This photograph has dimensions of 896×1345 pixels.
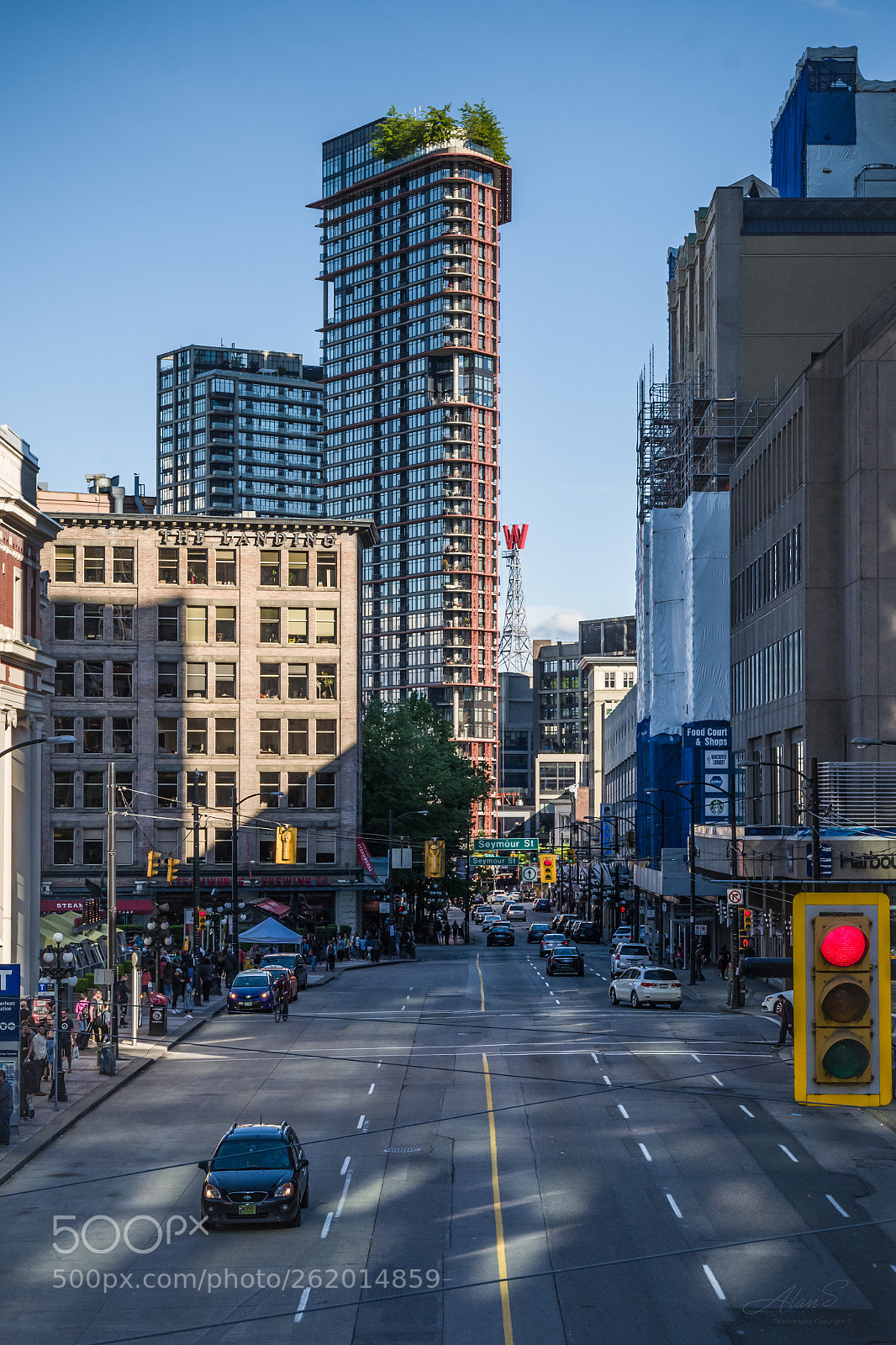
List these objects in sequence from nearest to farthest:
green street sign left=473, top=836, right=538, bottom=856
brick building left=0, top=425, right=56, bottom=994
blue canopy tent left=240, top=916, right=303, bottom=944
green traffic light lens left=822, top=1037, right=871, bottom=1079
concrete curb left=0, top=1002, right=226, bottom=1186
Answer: green traffic light lens left=822, top=1037, right=871, bottom=1079, concrete curb left=0, top=1002, right=226, bottom=1186, brick building left=0, top=425, right=56, bottom=994, blue canopy tent left=240, top=916, right=303, bottom=944, green street sign left=473, top=836, right=538, bottom=856

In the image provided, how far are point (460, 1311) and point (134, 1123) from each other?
55.2 ft

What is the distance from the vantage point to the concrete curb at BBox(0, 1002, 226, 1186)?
29880 mm

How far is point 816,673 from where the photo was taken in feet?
236

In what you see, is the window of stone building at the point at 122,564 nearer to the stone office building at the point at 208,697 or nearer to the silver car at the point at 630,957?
the stone office building at the point at 208,697

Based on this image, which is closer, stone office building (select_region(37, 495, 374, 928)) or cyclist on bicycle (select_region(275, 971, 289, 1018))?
cyclist on bicycle (select_region(275, 971, 289, 1018))

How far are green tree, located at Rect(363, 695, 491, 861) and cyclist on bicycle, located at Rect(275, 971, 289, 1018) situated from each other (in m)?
46.7

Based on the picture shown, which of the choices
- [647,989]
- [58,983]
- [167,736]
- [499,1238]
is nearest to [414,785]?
[167,736]

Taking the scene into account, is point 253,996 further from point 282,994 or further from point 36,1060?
point 36,1060

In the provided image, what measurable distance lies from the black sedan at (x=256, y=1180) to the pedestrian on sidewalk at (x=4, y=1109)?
750cm

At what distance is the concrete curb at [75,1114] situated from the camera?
1176 inches

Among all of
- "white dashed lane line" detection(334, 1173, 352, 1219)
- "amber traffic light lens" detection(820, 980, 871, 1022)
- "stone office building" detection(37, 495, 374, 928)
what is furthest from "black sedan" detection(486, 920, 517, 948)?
"amber traffic light lens" detection(820, 980, 871, 1022)

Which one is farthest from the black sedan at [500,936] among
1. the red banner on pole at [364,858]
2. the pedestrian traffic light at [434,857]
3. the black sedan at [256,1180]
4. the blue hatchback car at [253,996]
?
the black sedan at [256,1180]

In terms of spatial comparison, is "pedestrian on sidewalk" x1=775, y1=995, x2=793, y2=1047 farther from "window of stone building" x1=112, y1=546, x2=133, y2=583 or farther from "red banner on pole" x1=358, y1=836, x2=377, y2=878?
"window of stone building" x1=112, y1=546, x2=133, y2=583

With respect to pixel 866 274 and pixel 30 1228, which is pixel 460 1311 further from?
pixel 866 274
